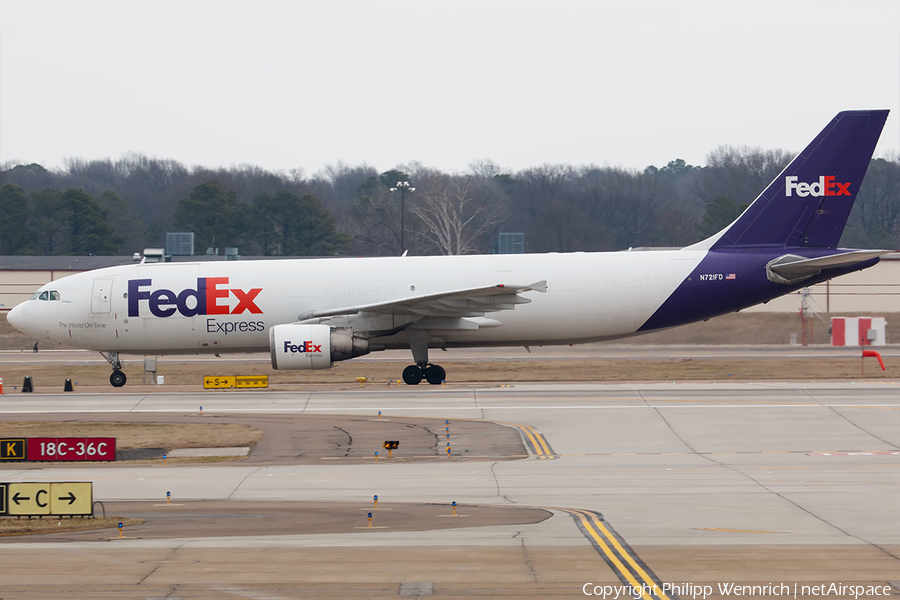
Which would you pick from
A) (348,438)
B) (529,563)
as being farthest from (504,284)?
(529,563)

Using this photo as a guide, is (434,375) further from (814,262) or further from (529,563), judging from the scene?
(529,563)

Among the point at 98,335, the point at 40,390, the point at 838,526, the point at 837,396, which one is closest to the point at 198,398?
the point at 98,335

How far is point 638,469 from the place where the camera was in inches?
749

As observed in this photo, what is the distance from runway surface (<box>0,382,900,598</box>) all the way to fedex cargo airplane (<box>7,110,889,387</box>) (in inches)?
147

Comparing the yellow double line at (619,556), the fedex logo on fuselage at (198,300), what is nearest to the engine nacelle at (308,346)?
the fedex logo on fuselage at (198,300)

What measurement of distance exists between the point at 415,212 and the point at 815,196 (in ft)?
197

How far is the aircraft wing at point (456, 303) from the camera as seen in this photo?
3019 centimetres

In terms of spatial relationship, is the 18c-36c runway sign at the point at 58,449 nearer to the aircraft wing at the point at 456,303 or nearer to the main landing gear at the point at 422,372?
the aircraft wing at the point at 456,303

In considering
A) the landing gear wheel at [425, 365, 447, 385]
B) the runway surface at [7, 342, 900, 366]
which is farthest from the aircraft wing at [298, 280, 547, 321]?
the runway surface at [7, 342, 900, 366]

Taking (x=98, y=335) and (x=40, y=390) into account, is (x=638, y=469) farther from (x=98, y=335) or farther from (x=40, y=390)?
(x=40, y=390)

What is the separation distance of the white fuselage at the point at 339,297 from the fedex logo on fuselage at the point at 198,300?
0.11 ft

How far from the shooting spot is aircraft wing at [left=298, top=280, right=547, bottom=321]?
99.0 feet

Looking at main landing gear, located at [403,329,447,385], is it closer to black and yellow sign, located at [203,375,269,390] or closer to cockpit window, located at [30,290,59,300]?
black and yellow sign, located at [203,375,269,390]

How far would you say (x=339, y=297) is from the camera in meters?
32.4
